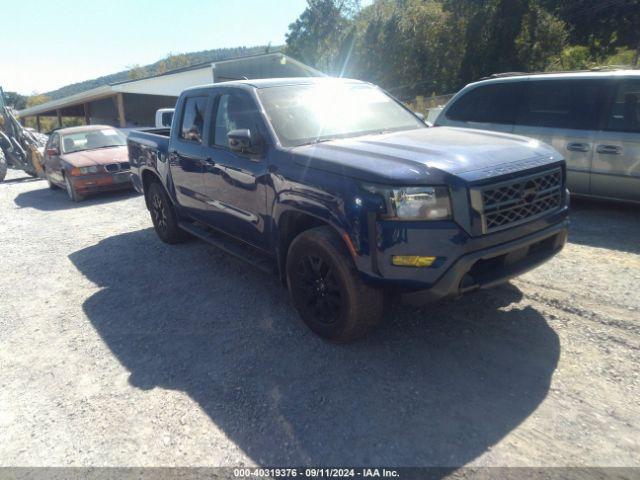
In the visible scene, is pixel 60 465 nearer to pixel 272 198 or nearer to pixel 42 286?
pixel 272 198

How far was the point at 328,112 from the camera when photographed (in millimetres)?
4008

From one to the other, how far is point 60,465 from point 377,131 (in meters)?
3.30

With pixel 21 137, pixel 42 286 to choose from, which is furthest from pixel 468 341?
pixel 21 137

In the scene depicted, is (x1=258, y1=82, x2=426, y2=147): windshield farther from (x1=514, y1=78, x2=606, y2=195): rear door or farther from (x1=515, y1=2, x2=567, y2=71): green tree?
(x1=515, y1=2, x2=567, y2=71): green tree

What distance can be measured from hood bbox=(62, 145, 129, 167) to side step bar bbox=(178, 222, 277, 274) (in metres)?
5.38

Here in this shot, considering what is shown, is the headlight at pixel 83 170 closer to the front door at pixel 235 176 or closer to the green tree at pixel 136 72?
the front door at pixel 235 176

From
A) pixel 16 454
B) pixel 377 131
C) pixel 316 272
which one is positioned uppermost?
pixel 377 131

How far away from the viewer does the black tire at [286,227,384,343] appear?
9.91 feet

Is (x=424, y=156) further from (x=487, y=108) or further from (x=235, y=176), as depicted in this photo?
(x=487, y=108)

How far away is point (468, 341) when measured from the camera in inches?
131

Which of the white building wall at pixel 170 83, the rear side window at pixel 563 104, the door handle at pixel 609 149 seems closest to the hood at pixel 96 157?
the rear side window at pixel 563 104

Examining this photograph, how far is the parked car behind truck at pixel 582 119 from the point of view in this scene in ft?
18.0

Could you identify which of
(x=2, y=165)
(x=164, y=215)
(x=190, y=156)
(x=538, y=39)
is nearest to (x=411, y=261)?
(x=190, y=156)

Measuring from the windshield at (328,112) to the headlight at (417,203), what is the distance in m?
1.16
